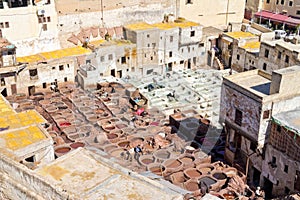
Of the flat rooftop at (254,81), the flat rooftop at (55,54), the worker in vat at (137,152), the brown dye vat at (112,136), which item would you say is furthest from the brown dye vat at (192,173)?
the flat rooftop at (55,54)

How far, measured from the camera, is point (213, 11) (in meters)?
50.8

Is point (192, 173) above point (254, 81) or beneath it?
beneath

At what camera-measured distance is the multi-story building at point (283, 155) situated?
75.5ft

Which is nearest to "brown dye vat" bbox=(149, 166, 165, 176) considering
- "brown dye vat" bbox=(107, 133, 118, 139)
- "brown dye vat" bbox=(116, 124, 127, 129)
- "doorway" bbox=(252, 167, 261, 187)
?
"brown dye vat" bbox=(107, 133, 118, 139)

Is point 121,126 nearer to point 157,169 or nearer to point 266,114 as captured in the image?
point 157,169

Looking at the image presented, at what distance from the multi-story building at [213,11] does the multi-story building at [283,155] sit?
26.6 meters

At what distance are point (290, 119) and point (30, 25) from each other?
2549 centimetres

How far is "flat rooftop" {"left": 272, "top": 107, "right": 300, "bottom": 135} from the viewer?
23.0m

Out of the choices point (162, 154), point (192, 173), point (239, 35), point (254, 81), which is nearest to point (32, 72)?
point (162, 154)

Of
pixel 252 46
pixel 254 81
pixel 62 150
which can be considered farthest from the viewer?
pixel 252 46

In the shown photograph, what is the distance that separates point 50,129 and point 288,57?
20.2 m

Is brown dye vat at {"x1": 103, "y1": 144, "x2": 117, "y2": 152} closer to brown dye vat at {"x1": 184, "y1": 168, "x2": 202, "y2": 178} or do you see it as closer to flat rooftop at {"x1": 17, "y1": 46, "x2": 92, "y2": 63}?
brown dye vat at {"x1": 184, "y1": 168, "x2": 202, "y2": 178}

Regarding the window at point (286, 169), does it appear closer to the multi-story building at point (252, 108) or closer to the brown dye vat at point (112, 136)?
the multi-story building at point (252, 108)

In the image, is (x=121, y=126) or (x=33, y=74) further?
(x=33, y=74)
